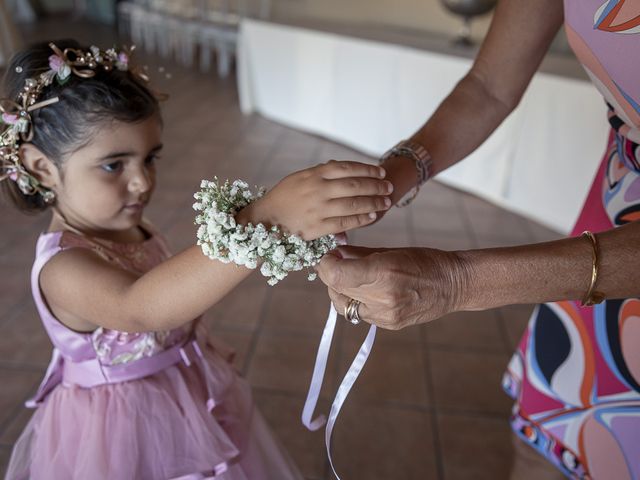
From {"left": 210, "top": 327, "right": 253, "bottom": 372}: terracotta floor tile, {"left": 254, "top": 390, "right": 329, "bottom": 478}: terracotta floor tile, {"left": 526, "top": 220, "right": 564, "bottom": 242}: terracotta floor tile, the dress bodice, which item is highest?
the dress bodice

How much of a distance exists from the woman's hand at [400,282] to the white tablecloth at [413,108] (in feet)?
8.73

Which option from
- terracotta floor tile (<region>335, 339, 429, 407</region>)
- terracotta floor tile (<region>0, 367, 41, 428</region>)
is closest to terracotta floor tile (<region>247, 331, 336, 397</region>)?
terracotta floor tile (<region>335, 339, 429, 407</region>)

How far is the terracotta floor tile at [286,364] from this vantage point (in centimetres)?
215

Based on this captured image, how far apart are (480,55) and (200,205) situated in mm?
753

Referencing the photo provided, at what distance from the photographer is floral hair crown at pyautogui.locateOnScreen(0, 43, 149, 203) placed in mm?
1062

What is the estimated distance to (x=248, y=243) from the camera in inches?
29.4

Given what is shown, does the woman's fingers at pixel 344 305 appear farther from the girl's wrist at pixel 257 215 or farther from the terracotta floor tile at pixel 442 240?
the terracotta floor tile at pixel 442 240

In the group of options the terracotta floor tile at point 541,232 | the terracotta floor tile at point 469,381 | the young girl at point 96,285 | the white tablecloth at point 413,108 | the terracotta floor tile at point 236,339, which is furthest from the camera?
the terracotta floor tile at point 541,232

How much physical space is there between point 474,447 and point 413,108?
2704 millimetres

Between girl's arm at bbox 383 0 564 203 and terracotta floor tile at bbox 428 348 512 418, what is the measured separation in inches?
51.3

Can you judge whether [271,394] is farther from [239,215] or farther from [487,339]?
[239,215]

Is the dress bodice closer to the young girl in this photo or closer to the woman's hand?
the young girl

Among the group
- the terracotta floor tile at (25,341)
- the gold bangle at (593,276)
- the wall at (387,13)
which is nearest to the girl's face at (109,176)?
the gold bangle at (593,276)

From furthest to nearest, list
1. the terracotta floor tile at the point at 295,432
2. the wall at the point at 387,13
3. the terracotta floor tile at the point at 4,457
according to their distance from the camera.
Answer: the wall at the point at 387,13
the terracotta floor tile at the point at 295,432
the terracotta floor tile at the point at 4,457
